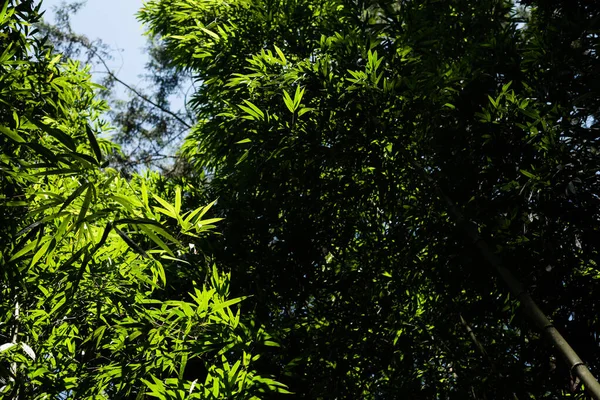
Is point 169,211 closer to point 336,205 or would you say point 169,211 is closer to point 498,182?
point 336,205

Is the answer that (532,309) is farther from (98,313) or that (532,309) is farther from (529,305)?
(98,313)

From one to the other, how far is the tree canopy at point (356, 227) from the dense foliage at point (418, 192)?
0.04ft

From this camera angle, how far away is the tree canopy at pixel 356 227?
258 cm

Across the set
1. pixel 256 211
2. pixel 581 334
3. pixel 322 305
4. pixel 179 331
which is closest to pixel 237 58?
pixel 256 211

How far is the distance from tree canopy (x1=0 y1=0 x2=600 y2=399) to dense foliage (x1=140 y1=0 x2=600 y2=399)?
0.04 feet

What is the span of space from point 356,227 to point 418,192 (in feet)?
1.58

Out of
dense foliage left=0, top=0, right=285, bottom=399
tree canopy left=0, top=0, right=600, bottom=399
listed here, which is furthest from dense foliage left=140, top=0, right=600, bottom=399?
dense foliage left=0, top=0, right=285, bottom=399

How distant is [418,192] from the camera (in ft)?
10.8

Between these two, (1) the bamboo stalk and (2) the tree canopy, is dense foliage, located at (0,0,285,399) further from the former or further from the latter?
(1) the bamboo stalk

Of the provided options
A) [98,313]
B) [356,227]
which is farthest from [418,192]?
[98,313]

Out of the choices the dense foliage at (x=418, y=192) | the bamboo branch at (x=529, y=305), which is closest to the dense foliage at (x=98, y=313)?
the dense foliage at (x=418, y=192)

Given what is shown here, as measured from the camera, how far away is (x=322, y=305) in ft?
11.4

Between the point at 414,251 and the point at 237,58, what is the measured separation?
1.80 m

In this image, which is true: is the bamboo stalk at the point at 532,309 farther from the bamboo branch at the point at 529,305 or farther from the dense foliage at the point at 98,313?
the dense foliage at the point at 98,313
